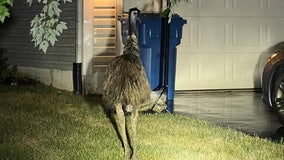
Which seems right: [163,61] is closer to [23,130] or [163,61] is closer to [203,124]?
[203,124]

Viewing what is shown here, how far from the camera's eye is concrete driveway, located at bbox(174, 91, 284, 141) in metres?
8.44

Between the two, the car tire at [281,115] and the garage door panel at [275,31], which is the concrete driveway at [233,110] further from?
the garage door panel at [275,31]

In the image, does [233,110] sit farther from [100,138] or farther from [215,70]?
[100,138]

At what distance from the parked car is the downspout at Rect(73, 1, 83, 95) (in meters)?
3.78

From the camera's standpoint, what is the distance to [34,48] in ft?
41.3

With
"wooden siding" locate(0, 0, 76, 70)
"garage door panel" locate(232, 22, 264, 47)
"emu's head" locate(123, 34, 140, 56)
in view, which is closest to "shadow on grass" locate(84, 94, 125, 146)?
"wooden siding" locate(0, 0, 76, 70)

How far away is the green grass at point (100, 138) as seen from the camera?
259 inches

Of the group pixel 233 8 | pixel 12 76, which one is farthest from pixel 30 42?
pixel 233 8

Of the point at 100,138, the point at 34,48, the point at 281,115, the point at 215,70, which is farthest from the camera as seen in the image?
the point at 34,48

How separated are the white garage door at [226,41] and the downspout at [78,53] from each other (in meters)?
1.83

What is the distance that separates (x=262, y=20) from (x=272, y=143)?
5.64 meters

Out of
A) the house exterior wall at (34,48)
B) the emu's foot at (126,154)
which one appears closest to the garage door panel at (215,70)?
the house exterior wall at (34,48)

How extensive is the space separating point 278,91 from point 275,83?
14cm

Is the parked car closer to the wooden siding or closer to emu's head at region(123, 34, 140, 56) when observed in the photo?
emu's head at region(123, 34, 140, 56)
